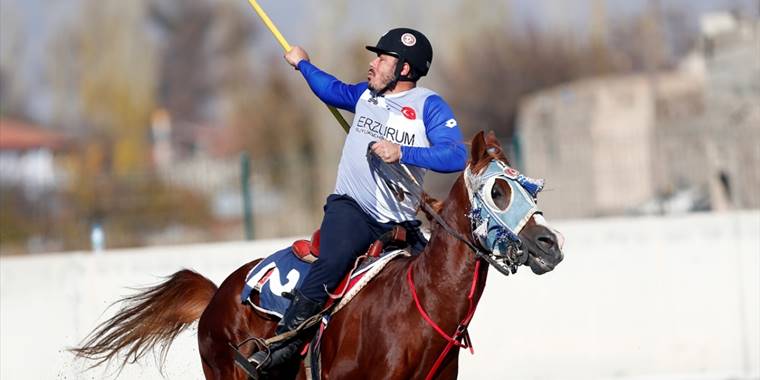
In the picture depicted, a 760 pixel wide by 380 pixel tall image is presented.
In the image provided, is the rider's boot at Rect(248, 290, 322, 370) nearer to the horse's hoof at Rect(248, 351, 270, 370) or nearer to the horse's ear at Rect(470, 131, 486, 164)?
the horse's hoof at Rect(248, 351, 270, 370)

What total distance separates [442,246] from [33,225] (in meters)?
13.4

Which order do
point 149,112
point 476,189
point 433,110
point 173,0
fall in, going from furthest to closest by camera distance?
point 173,0 → point 149,112 → point 433,110 → point 476,189

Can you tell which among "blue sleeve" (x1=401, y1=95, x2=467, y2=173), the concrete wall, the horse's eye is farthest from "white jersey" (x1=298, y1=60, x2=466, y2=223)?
the concrete wall

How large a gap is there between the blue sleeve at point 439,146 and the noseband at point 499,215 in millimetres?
123

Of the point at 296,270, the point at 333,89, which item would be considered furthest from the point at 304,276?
the point at 333,89

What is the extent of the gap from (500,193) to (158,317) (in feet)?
10.0

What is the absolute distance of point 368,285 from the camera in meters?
6.35

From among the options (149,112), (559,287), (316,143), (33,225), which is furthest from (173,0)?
(559,287)

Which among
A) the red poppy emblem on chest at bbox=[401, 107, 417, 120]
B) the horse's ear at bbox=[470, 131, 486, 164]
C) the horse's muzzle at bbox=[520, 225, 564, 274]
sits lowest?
the horse's muzzle at bbox=[520, 225, 564, 274]

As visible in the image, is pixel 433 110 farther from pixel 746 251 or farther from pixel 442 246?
pixel 746 251

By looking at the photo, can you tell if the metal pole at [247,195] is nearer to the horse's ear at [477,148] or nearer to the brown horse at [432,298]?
the brown horse at [432,298]

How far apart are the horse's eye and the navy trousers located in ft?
3.50

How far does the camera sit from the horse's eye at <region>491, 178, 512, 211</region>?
5.57 meters

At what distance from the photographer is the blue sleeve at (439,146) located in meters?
5.81
